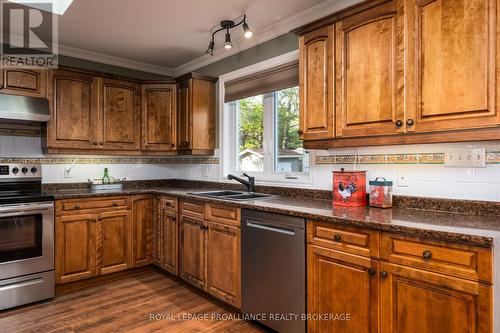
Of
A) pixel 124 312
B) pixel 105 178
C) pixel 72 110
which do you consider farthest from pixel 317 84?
pixel 105 178

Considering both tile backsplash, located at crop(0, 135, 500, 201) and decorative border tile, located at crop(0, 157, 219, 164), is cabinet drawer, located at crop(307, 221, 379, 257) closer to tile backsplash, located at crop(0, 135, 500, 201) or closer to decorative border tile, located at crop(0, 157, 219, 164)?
tile backsplash, located at crop(0, 135, 500, 201)

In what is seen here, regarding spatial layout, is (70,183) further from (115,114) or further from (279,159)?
(279,159)

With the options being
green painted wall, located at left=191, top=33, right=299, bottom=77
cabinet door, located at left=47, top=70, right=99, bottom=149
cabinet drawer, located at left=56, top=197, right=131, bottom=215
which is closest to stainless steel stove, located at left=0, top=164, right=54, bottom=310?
cabinet drawer, located at left=56, top=197, right=131, bottom=215

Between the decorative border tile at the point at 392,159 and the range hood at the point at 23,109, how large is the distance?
2519mm

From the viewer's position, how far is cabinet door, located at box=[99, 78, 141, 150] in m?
3.43

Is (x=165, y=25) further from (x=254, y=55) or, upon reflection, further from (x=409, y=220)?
(x=409, y=220)

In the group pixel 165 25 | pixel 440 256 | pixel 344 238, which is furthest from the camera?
pixel 165 25

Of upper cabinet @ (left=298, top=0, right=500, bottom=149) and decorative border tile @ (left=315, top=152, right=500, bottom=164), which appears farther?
decorative border tile @ (left=315, top=152, right=500, bottom=164)

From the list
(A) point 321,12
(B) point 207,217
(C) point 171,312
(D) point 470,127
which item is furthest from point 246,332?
(A) point 321,12

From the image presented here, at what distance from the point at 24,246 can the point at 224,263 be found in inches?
68.1

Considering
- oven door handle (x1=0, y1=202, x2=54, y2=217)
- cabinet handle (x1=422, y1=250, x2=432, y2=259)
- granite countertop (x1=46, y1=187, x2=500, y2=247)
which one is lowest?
cabinet handle (x1=422, y1=250, x2=432, y2=259)

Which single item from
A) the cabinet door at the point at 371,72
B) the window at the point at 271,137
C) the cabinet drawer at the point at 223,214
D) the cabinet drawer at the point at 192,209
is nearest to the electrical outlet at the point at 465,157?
the cabinet door at the point at 371,72

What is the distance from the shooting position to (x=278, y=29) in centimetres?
288

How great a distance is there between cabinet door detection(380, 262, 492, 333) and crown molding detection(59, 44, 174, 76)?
11.9ft
